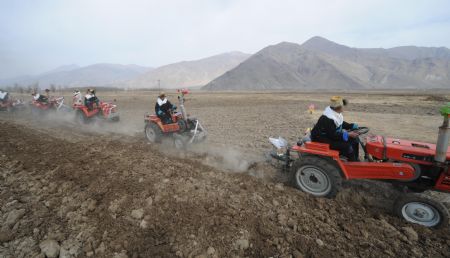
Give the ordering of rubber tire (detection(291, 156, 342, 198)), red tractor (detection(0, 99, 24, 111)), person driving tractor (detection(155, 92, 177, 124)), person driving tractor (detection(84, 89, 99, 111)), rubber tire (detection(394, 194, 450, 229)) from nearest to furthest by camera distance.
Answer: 1. rubber tire (detection(394, 194, 450, 229))
2. rubber tire (detection(291, 156, 342, 198))
3. person driving tractor (detection(155, 92, 177, 124))
4. person driving tractor (detection(84, 89, 99, 111))
5. red tractor (detection(0, 99, 24, 111))

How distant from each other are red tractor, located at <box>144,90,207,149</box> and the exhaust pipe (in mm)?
5349

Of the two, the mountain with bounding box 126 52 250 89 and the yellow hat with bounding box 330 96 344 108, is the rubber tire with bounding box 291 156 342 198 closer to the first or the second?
the yellow hat with bounding box 330 96 344 108

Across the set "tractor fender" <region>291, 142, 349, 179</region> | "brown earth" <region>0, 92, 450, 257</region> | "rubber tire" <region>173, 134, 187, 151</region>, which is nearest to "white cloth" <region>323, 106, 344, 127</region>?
"tractor fender" <region>291, 142, 349, 179</region>

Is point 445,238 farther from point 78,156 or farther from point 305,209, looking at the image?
point 78,156

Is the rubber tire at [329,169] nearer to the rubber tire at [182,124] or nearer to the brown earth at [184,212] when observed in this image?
the brown earth at [184,212]

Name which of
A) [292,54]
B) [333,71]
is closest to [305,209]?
[333,71]

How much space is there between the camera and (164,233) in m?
3.42

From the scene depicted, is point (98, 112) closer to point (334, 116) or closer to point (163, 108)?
point (163, 108)

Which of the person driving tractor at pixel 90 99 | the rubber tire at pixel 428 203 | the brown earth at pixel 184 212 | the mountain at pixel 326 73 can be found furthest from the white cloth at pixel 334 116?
the mountain at pixel 326 73

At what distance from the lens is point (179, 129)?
25.3ft

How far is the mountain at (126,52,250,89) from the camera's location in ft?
486

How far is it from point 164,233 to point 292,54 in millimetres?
116536

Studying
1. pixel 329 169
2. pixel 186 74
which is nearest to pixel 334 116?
pixel 329 169

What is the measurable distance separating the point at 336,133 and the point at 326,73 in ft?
307
